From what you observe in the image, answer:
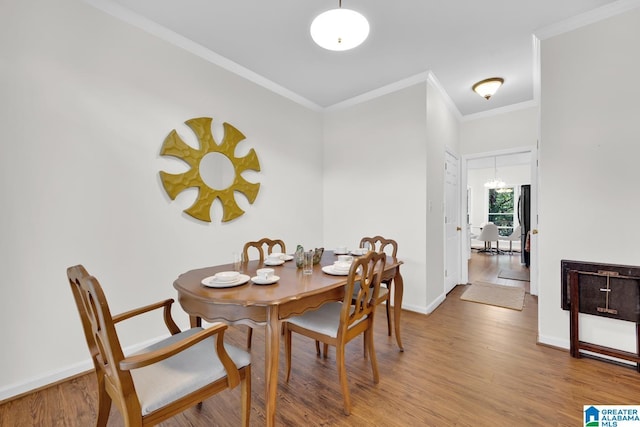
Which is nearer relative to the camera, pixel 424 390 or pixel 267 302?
pixel 267 302

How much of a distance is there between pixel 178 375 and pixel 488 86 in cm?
397

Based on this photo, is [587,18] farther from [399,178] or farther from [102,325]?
[102,325]

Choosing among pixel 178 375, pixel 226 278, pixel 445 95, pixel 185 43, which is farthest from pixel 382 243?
pixel 185 43

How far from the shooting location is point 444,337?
2.53 metres

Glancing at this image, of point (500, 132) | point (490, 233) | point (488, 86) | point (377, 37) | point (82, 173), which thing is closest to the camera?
point (82, 173)

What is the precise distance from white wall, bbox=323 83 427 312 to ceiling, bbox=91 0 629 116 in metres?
0.39

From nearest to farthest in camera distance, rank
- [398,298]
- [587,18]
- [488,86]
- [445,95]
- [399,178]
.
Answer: [587,18]
[398,298]
[488,86]
[399,178]
[445,95]

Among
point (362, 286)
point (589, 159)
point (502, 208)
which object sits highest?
point (589, 159)

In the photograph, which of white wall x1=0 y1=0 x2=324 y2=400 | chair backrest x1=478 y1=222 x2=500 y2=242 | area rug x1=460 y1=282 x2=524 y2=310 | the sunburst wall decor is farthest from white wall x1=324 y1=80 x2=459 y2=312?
chair backrest x1=478 y1=222 x2=500 y2=242

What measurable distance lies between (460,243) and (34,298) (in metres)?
4.84

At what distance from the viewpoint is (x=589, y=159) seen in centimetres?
219

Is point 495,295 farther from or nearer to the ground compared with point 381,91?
nearer to the ground

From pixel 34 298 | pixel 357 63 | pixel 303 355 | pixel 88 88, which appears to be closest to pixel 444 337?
pixel 303 355

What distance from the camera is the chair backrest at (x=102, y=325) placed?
37.3 inches
